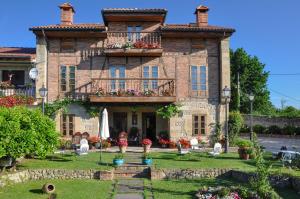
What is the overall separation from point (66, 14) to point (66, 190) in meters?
16.4

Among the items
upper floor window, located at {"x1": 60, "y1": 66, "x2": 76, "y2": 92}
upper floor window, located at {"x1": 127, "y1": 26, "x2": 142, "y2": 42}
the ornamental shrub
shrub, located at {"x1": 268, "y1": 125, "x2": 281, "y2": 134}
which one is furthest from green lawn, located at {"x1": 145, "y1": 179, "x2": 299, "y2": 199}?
shrub, located at {"x1": 268, "y1": 125, "x2": 281, "y2": 134}

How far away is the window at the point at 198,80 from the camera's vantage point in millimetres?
26828

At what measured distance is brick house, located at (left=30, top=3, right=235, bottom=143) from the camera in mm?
26375

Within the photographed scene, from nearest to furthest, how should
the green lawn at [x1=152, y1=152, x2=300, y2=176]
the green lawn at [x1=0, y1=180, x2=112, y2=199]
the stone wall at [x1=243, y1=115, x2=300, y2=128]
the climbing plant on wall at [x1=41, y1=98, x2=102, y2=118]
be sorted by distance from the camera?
1. the green lawn at [x1=0, y1=180, x2=112, y2=199]
2. the green lawn at [x1=152, y1=152, x2=300, y2=176]
3. the climbing plant on wall at [x1=41, y1=98, x2=102, y2=118]
4. the stone wall at [x1=243, y1=115, x2=300, y2=128]

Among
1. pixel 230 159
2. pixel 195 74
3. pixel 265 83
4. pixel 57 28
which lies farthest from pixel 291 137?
pixel 57 28

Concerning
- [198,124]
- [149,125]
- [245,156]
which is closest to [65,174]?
[245,156]

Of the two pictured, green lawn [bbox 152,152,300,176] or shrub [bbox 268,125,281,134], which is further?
shrub [bbox 268,125,281,134]

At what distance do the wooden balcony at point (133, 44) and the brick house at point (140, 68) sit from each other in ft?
0.22

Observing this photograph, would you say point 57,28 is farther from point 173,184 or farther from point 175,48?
point 173,184

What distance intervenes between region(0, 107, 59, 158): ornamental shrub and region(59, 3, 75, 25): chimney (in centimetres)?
1171

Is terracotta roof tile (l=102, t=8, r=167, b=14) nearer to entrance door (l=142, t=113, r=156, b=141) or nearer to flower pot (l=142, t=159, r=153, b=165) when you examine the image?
entrance door (l=142, t=113, r=156, b=141)

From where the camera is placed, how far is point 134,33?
27.1m

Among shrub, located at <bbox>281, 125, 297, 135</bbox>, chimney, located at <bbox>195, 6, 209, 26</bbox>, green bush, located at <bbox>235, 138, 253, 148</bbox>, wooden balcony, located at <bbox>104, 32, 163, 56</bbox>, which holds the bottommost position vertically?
green bush, located at <bbox>235, 138, 253, 148</bbox>

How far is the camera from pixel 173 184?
16312mm
